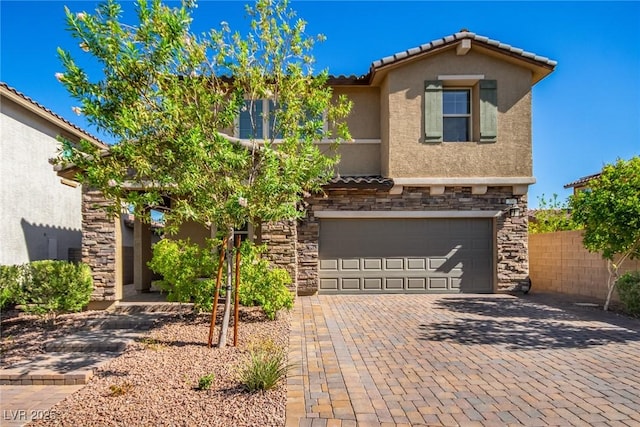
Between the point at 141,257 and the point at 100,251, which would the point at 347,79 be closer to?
the point at 100,251

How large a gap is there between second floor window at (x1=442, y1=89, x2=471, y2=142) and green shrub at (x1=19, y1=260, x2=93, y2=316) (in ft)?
35.4

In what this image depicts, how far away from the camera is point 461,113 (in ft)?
41.0

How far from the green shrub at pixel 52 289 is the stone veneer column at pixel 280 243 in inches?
178

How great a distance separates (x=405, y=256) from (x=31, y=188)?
11724 mm

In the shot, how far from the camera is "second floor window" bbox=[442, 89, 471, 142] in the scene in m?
12.4

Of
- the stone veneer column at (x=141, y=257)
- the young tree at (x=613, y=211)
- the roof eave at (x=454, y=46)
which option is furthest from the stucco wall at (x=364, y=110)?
the stone veneer column at (x=141, y=257)

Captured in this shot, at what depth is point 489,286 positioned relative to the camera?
12.5 metres

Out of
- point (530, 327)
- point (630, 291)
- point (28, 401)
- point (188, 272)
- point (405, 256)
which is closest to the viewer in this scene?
point (28, 401)

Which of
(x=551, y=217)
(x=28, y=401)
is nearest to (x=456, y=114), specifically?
(x=551, y=217)

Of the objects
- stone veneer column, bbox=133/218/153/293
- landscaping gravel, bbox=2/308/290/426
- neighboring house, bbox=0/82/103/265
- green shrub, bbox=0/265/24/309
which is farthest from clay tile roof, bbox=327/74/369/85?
green shrub, bbox=0/265/24/309

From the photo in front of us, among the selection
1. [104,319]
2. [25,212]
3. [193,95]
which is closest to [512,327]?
[193,95]

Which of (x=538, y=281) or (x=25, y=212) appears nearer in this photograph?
(x=25, y=212)

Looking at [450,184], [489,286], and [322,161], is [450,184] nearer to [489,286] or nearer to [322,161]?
[489,286]

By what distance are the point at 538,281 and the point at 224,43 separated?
1341cm
